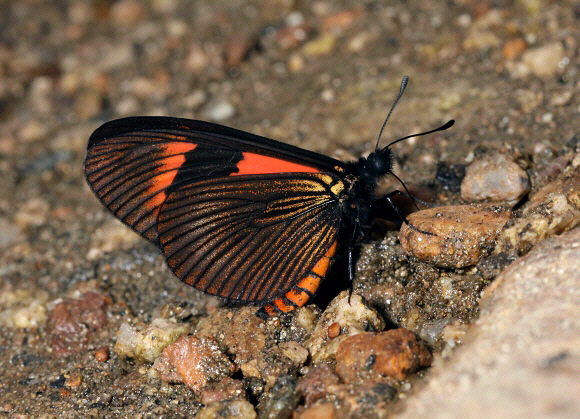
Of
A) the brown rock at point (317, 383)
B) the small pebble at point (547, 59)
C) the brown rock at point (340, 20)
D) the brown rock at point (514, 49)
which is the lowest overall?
the brown rock at point (317, 383)

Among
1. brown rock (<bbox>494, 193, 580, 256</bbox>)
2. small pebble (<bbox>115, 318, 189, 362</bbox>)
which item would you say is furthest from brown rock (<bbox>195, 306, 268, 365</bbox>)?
brown rock (<bbox>494, 193, 580, 256</bbox>)

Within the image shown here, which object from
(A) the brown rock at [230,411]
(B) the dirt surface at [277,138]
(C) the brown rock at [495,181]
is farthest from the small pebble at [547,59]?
(A) the brown rock at [230,411]

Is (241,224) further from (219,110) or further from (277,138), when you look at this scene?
(219,110)

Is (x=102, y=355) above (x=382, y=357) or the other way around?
above

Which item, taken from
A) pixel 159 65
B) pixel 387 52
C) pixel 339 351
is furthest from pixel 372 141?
pixel 159 65

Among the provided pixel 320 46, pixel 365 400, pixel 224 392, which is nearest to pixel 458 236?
pixel 365 400

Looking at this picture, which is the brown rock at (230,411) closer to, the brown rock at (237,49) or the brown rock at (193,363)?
the brown rock at (193,363)

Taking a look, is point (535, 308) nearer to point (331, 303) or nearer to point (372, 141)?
point (331, 303)
